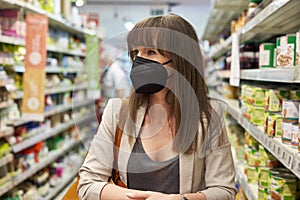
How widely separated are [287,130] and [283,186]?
0.29 metres

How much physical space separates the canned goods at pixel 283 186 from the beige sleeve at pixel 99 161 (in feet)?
2.79

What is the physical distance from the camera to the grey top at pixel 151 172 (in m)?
1.37

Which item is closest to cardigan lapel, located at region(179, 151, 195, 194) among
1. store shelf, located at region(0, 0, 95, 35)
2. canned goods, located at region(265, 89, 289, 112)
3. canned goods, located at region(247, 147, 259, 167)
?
canned goods, located at region(265, 89, 289, 112)

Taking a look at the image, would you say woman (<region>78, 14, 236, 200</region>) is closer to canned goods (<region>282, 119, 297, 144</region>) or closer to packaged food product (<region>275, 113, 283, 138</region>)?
canned goods (<region>282, 119, 297, 144</region>)

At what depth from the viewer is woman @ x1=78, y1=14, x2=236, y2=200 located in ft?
4.37

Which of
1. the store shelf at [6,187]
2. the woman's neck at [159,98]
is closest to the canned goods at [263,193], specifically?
the woman's neck at [159,98]

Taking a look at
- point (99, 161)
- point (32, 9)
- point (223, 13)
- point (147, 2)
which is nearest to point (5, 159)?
point (32, 9)

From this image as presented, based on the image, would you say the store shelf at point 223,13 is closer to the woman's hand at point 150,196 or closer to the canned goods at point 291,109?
the canned goods at point 291,109

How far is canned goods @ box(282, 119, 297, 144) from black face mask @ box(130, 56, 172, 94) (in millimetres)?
641

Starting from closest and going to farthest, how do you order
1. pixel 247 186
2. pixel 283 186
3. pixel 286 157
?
1. pixel 286 157
2. pixel 283 186
3. pixel 247 186

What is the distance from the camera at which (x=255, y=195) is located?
218cm

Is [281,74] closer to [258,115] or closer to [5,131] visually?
[258,115]

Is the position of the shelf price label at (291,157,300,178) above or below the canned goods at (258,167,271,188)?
above

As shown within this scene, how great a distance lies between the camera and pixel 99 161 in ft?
4.60
